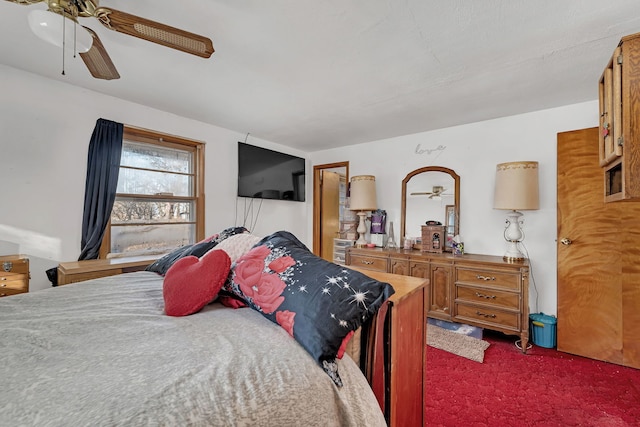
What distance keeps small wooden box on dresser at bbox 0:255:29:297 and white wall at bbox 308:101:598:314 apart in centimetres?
371

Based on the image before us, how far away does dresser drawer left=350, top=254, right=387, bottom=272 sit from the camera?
3.36 m

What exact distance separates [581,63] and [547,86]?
1.16 ft

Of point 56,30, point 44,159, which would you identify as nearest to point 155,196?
point 44,159

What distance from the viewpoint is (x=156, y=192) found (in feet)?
10.2


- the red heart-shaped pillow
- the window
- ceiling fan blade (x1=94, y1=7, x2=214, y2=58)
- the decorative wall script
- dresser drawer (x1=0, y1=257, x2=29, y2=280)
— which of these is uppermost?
ceiling fan blade (x1=94, y1=7, x2=214, y2=58)

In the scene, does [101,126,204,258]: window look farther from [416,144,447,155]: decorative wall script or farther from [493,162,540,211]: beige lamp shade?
[493,162,540,211]: beige lamp shade

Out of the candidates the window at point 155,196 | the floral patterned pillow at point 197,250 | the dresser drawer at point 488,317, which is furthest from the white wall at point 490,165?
the floral patterned pillow at point 197,250

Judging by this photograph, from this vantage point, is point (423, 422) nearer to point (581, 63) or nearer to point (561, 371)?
point (561, 371)

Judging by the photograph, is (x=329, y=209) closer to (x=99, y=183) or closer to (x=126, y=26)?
(x=99, y=183)

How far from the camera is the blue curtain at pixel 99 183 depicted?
2.54 metres

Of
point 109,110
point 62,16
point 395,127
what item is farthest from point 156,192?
point 395,127

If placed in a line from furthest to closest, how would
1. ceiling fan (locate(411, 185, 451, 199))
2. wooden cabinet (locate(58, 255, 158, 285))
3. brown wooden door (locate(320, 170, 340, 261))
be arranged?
brown wooden door (locate(320, 170, 340, 261)), ceiling fan (locate(411, 185, 451, 199)), wooden cabinet (locate(58, 255, 158, 285))

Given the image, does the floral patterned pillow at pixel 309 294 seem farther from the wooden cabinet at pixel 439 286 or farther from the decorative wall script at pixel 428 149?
the decorative wall script at pixel 428 149

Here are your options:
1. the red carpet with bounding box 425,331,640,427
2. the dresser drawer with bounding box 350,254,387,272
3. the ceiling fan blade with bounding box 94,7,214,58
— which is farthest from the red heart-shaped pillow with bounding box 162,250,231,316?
the dresser drawer with bounding box 350,254,387,272
